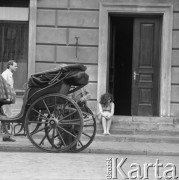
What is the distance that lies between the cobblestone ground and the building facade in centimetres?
455

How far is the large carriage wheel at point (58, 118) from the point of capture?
37.6 ft

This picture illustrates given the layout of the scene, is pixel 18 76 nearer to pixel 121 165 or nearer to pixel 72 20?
pixel 72 20

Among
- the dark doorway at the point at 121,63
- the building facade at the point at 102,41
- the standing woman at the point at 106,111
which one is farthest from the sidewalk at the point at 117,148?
the dark doorway at the point at 121,63

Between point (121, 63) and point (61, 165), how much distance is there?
877 cm

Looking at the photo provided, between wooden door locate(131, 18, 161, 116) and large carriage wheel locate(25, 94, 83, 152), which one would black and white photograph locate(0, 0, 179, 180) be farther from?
large carriage wheel locate(25, 94, 83, 152)

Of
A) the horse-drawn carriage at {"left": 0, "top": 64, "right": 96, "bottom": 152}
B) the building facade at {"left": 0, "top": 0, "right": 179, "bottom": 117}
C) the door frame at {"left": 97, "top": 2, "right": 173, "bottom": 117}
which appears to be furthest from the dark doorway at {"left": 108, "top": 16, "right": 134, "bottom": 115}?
the horse-drawn carriage at {"left": 0, "top": 64, "right": 96, "bottom": 152}

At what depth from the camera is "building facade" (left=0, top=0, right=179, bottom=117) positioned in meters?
16.2

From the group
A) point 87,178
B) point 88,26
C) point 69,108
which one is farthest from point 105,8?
point 87,178

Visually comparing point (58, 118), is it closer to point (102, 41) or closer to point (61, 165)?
point (61, 165)

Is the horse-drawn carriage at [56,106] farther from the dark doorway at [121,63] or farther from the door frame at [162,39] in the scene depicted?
the dark doorway at [121,63]

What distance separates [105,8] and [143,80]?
7.40 ft

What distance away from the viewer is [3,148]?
1246 centimetres

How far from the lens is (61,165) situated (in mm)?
9977

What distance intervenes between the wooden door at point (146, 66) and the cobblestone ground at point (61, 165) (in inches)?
185
